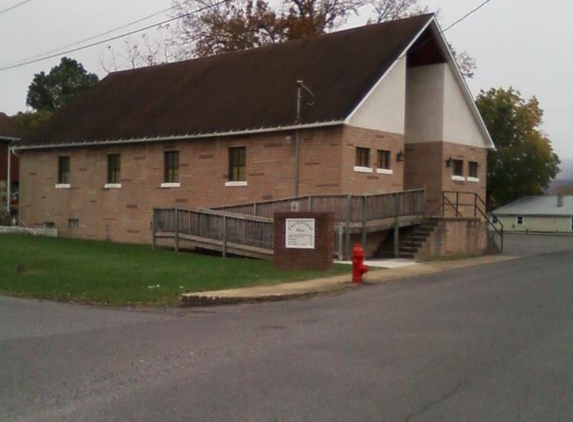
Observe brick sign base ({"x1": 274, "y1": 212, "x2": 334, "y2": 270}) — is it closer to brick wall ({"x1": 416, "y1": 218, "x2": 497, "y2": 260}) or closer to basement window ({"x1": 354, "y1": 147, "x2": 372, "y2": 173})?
basement window ({"x1": 354, "y1": 147, "x2": 372, "y2": 173})

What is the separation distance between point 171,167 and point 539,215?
170 feet

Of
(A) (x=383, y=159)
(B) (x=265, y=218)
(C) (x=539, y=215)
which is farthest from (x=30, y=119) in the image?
(B) (x=265, y=218)

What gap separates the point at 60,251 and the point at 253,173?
7716 millimetres

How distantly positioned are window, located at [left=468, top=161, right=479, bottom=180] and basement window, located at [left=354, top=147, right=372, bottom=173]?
8.10 m

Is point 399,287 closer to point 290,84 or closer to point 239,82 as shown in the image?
point 290,84

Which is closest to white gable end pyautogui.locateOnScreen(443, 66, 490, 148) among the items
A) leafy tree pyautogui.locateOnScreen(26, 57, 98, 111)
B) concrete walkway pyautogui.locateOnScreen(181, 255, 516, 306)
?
concrete walkway pyautogui.locateOnScreen(181, 255, 516, 306)

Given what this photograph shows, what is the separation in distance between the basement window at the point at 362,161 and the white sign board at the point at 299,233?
675cm

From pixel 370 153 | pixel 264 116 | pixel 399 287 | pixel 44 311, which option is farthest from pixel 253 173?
pixel 44 311

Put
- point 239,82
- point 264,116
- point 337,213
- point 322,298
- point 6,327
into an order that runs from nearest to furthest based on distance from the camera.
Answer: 1. point 6,327
2. point 322,298
3. point 337,213
4. point 264,116
5. point 239,82

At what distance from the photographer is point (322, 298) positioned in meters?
17.5

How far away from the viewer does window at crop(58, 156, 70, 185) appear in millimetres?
38781

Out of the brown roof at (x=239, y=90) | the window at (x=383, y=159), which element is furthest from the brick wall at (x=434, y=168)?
the brown roof at (x=239, y=90)

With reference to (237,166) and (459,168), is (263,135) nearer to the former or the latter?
(237,166)

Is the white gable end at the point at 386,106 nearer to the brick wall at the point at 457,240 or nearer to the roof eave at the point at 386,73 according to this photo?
the roof eave at the point at 386,73
